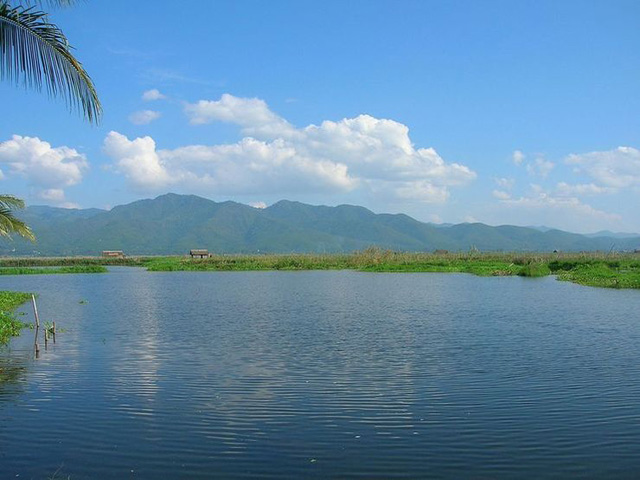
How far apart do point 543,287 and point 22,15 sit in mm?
46157

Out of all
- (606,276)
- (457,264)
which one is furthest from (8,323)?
(457,264)

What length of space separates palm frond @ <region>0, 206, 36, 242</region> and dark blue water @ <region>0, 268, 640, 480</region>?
168 inches

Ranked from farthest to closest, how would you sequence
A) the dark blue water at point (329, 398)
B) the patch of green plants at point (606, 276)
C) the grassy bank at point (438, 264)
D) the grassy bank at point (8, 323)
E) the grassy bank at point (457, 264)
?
the grassy bank at point (438, 264)
the grassy bank at point (457, 264)
the patch of green plants at point (606, 276)
the grassy bank at point (8, 323)
the dark blue water at point (329, 398)

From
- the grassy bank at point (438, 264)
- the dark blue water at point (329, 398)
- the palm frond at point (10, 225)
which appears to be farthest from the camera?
the grassy bank at point (438, 264)

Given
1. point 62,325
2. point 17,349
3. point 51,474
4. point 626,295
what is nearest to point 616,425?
point 51,474

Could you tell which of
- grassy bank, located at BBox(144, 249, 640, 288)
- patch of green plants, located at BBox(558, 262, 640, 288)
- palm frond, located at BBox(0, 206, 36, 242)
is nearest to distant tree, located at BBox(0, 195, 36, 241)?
palm frond, located at BBox(0, 206, 36, 242)

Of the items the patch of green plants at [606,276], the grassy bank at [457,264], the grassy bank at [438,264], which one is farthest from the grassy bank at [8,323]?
the grassy bank at [438,264]

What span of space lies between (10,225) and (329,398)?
1671 centimetres

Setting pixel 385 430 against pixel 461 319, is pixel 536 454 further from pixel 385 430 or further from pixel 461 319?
pixel 461 319

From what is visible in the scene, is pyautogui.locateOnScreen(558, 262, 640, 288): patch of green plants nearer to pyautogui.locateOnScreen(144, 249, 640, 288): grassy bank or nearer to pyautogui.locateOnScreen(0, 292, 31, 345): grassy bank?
pyautogui.locateOnScreen(144, 249, 640, 288): grassy bank

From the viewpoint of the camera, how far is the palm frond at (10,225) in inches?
958

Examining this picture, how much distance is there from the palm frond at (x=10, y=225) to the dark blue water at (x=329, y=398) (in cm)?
426

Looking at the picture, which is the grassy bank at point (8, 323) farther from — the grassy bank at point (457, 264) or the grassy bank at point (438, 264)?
the grassy bank at point (438, 264)

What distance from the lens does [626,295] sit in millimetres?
40438
